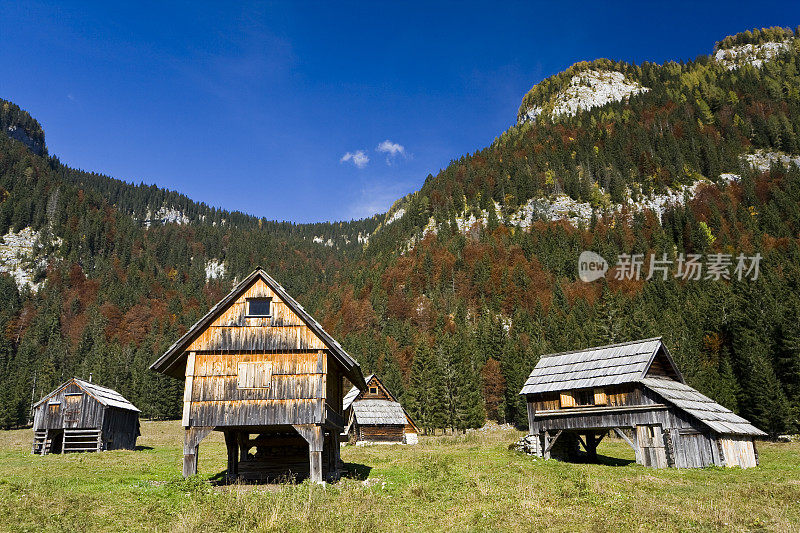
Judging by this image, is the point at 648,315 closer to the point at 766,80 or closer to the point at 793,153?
the point at 793,153

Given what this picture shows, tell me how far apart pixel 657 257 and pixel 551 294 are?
32439 mm

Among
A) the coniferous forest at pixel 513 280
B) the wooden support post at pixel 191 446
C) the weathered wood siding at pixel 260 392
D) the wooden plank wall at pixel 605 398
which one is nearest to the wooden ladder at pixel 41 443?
the wooden support post at pixel 191 446

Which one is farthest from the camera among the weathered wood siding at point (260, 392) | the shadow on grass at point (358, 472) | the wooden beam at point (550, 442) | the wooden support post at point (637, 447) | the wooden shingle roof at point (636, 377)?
the wooden beam at point (550, 442)

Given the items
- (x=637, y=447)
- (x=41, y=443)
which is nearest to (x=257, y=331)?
(x=637, y=447)

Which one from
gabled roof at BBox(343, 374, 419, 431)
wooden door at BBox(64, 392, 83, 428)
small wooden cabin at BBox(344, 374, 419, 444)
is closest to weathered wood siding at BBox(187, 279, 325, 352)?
wooden door at BBox(64, 392, 83, 428)

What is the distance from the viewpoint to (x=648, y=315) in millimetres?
76500

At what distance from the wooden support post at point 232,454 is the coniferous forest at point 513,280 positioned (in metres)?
43.6

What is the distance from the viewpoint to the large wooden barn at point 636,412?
93.4 ft

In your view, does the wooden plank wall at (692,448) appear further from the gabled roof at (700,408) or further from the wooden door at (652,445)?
the gabled roof at (700,408)

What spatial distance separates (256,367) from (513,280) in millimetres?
95642

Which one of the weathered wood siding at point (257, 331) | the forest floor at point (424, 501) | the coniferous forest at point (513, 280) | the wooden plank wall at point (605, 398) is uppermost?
the coniferous forest at point (513, 280)

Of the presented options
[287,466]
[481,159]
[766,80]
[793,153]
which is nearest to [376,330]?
[287,466]

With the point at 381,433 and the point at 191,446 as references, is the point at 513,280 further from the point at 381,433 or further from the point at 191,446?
the point at 191,446

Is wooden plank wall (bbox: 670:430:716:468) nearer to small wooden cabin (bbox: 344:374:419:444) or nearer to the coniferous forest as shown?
the coniferous forest
